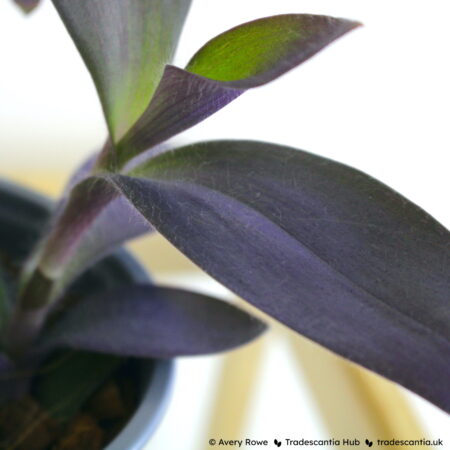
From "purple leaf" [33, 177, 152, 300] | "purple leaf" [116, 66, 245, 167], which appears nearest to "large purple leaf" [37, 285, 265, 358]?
"purple leaf" [33, 177, 152, 300]

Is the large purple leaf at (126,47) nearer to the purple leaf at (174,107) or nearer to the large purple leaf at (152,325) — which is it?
the purple leaf at (174,107)

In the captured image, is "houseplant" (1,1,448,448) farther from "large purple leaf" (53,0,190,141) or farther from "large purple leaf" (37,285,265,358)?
"large purple leaf" (37,285,265,358)

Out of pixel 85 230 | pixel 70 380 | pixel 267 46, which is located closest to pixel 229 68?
pixel 267 46

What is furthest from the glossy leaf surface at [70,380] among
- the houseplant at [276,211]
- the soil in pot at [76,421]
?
the houseplant at [276,211]

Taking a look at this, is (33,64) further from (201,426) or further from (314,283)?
(314,283)

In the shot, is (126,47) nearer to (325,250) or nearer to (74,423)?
(325,250)

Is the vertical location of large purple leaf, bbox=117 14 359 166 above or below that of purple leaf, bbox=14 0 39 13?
below

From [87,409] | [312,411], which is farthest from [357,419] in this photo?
[87,409]
